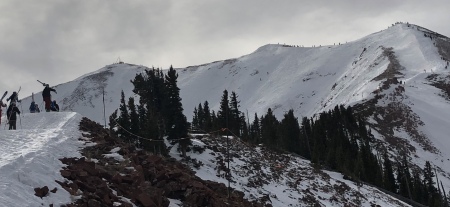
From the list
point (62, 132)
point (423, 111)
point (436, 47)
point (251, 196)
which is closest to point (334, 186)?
point (251, 196)

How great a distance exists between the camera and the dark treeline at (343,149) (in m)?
64.7

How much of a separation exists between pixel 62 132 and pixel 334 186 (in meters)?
26.0

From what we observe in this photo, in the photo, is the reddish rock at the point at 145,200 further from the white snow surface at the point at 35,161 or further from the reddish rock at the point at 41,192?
the reddish rock at the point at 41,192

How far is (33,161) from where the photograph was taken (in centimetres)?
1180

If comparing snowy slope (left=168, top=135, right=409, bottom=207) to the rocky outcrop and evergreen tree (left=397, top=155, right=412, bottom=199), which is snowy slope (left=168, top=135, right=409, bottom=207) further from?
evergreen tree (left=397, top=155, right=412, bottom=199)

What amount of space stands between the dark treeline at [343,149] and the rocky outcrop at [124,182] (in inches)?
1694

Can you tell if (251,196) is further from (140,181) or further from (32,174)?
(32,174)

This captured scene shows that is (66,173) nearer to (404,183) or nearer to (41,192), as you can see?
(41,192)

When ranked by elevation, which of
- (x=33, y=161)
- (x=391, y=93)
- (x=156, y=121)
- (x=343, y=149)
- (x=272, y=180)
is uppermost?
(x=391, y=93)

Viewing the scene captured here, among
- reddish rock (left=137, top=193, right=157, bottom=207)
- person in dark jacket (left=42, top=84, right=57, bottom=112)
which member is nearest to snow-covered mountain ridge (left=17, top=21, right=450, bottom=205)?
person in dark jacket (left=42, top=84, right=57, bottom=112)

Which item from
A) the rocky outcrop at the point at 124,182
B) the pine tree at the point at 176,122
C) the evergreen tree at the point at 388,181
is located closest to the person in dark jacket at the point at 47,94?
the pine tree at the point at 176,122

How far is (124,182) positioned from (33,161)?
100 inches

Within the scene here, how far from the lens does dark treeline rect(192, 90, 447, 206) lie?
64688 mm

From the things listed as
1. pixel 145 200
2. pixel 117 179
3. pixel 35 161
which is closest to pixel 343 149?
pixel 117 179
